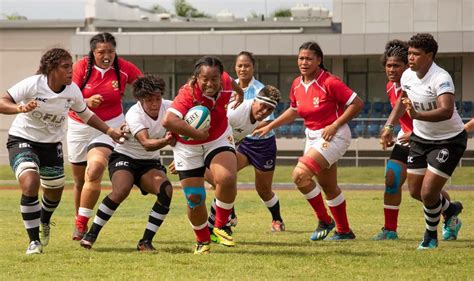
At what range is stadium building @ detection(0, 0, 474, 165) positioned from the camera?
45.2 meters

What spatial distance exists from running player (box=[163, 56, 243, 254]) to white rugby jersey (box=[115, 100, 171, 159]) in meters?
0.60

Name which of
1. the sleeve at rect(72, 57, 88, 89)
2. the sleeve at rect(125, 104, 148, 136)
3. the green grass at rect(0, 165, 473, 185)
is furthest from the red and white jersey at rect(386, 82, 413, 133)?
the green grass at rect(0, 165, 473, 185)

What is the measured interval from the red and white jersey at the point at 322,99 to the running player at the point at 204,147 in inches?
69.1

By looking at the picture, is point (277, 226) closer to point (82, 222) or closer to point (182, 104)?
point (82, 222)

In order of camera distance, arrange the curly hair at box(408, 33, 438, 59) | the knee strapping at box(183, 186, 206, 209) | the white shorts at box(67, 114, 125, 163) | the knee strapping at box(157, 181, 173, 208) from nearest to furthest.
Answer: the knee strapping at box(183, 186, 206, 209) → the curly hair at box(408, 33, 438, 59) → the knee strapping at box(157, 181, 173, 208) → the white shorts at box(67, 114, 125, 163)

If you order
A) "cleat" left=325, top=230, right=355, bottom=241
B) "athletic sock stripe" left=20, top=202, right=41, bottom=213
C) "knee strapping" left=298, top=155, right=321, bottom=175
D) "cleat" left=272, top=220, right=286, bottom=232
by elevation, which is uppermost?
"knee strapping" left=298, top=155, right=321, bottom=175

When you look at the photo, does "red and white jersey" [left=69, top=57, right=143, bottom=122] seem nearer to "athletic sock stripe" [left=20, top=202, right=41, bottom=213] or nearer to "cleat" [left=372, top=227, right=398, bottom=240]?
"athletic sock stripe" [left=20, top=202, right=41, bottom=213]

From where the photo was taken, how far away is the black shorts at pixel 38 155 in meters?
11.3

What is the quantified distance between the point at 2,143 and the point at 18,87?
29.9 m

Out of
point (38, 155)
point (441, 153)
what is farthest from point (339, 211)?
point (38, 155)

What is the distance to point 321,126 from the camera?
12.9 meters

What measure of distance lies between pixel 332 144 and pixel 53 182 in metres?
3.26

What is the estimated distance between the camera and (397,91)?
13.2 meters

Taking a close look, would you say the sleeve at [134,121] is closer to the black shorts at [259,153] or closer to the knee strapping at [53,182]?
the knee strapping at [53,182]
